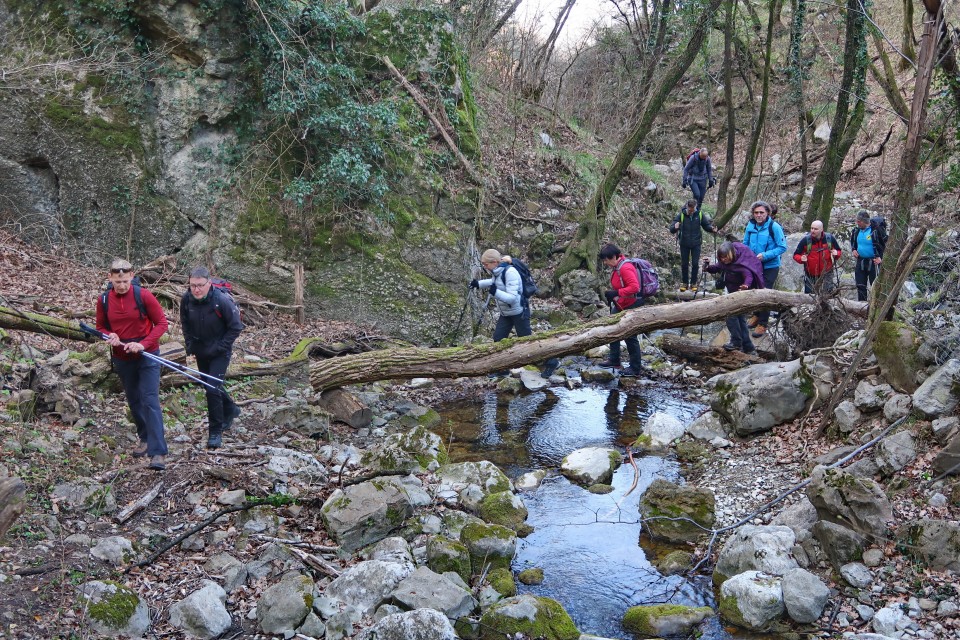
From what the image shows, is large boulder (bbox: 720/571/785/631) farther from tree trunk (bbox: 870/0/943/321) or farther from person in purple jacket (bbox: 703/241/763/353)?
person in purple jacket (bbox: 703/241/763/353)

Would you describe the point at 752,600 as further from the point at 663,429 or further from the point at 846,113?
the point at 846,113

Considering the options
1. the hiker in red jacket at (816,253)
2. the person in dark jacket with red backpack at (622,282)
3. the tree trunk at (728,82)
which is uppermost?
the tree trunk at (728,82)

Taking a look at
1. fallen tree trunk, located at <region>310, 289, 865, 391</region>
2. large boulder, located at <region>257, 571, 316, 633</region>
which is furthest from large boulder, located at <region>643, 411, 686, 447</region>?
Answer: large boulder, located at <region>257, 571, 316, 633</region>

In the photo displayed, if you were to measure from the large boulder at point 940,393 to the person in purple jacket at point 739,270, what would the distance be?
385 cm

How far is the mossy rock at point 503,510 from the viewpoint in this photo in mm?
6242

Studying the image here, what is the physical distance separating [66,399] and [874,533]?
23.4 feet

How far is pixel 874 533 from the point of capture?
493 centimetres

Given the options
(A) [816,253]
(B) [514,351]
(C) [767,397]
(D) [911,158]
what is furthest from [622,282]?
(D) [911,158]

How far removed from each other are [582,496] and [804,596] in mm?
2579

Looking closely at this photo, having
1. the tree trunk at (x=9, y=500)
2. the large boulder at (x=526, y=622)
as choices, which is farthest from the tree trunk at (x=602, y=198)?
the tree trunk at (x=9, y=500)

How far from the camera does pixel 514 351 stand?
8750mm

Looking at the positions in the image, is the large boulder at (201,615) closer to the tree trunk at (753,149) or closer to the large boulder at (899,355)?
the large boulder at (899,355)

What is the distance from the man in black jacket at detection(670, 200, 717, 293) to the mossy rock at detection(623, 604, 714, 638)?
340 inches

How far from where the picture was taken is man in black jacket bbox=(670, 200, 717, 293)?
1284cm
